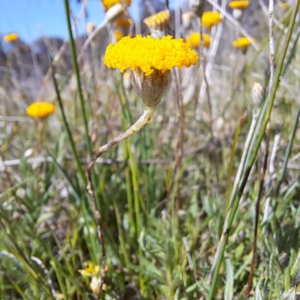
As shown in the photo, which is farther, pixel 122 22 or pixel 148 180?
pixel 148 180

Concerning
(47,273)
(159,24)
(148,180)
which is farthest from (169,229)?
(159,24)

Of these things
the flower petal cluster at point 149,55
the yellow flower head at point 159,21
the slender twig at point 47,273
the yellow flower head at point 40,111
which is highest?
the yellow flower head at point 159,21

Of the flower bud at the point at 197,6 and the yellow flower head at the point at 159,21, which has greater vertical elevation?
the flower bud at the point at 197,6

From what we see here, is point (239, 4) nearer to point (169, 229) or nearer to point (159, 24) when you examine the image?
point (159, 24)

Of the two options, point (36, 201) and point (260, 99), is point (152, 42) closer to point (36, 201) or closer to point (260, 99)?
point (260, 99)

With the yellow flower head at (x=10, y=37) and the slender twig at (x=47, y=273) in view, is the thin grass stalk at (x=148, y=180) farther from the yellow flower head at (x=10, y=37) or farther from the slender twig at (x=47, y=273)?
the yellow flower head at (x=10, y=37)

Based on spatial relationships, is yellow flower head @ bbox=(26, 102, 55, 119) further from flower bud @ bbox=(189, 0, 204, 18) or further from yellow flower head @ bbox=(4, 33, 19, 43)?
flower bud @ bbox=(189, 0, 204, 18)

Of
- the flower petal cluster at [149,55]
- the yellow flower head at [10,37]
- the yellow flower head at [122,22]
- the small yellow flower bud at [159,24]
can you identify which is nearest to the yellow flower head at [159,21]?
the small yellow flower bud at [159,24]

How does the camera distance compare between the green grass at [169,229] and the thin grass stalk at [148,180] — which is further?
the thin grass stalk at [148,180]

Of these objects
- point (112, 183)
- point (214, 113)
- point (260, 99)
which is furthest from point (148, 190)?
point (214, 113)
